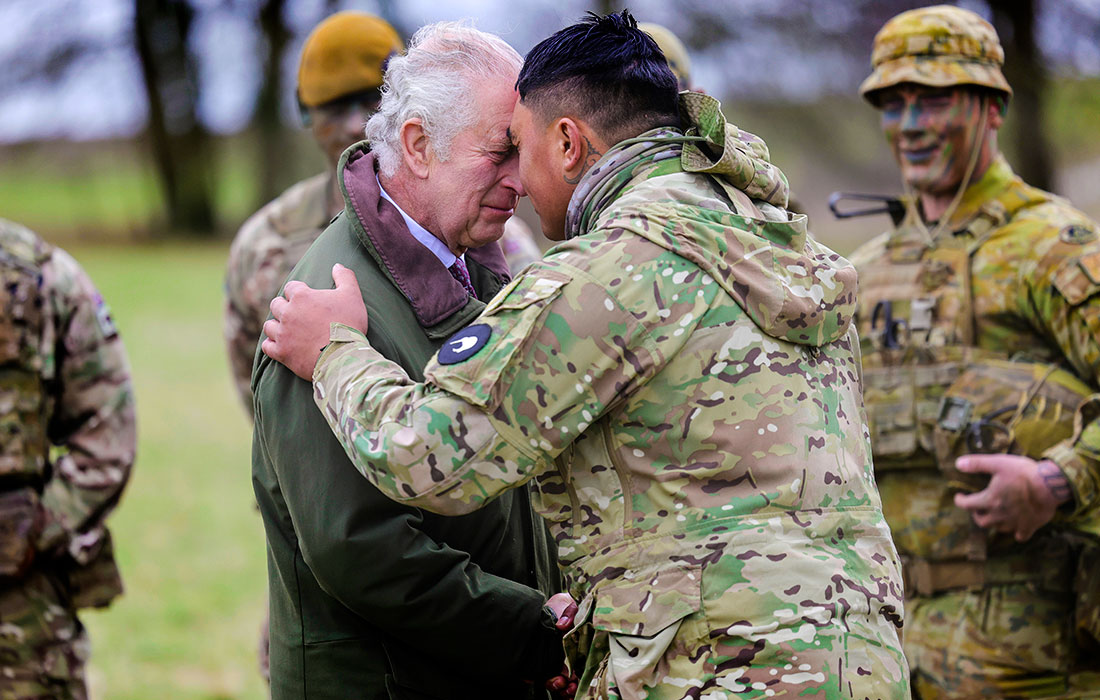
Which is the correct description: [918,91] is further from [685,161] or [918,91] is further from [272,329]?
[272,329]

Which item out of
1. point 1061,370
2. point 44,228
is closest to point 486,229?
point 1061,370

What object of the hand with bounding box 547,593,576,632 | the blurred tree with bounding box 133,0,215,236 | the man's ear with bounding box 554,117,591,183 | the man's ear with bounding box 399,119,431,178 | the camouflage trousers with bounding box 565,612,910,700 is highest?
the man's ear with bounding box 554,117,591,183

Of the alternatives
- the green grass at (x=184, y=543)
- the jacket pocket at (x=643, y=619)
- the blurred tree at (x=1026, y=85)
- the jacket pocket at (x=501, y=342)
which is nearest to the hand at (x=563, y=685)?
the jacket pocket at (x=643, y=619)

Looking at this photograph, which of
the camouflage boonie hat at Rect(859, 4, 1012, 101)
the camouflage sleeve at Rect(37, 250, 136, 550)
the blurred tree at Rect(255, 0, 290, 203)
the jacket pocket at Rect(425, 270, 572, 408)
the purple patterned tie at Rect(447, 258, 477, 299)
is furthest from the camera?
the blurred tree at Rect(255, 0, 290, 203)

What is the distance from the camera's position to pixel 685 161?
2.28 meters

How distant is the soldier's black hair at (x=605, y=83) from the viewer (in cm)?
231

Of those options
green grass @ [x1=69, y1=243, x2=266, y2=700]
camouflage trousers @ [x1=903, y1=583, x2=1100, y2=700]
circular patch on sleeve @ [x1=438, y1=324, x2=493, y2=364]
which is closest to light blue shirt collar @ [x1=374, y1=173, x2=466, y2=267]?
circular patch on sleeve @ [x1=438, y1=324, x2=493, y2=364]

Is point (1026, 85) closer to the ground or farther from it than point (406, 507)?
closer to the ground

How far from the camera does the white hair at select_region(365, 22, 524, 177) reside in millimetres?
2646

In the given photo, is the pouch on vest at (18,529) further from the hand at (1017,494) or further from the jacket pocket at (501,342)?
the hand at (1017,494)

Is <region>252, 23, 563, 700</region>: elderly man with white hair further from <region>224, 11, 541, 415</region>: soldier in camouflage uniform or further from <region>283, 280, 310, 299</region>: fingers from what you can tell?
<region>224, 11, 541, 415</region>: soldier in camouflage uniform

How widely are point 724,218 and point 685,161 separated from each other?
0.16 m

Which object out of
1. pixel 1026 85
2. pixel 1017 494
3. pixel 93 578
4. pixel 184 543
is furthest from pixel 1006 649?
pixel 1026 85

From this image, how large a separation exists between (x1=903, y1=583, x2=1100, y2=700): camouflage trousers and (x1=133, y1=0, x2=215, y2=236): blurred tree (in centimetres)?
2896
